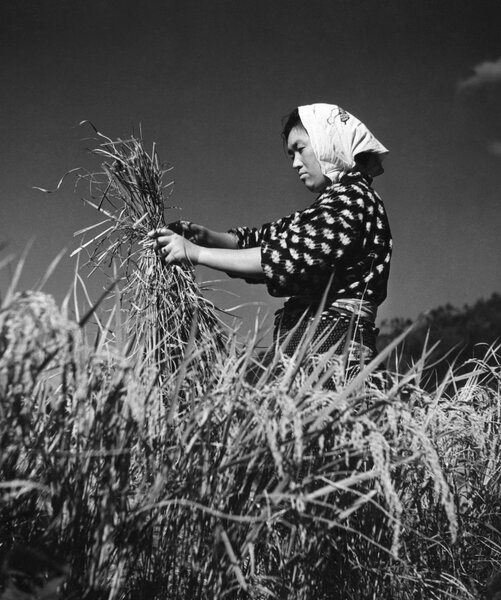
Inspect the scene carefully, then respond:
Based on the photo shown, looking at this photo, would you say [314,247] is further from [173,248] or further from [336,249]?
[173,248]

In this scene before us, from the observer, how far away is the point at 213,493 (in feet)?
2.76

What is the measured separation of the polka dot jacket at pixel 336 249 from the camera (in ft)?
4.99

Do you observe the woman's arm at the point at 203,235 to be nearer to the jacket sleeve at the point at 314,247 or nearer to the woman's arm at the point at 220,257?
the woman's arm at the point at 220,257

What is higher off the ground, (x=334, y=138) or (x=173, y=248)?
(x=334, y=138)

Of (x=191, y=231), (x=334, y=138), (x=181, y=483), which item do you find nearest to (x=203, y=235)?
(x=191, y=231)

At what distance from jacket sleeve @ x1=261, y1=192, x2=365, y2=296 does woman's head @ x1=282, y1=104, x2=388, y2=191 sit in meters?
0.21

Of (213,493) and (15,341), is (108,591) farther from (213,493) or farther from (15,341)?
(15,341)

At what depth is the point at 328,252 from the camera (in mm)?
1516

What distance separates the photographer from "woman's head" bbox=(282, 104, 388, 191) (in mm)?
1747

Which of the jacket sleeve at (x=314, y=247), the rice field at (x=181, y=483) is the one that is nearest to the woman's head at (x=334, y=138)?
the jacket sleeve at (x=314, y=247)

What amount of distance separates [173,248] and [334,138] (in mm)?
589

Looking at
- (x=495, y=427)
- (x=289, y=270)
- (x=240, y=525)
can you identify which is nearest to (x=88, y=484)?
(x=240, y=525)

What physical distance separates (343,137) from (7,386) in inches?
51.9

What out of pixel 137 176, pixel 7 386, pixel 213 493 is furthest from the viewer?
pixel 137 176
